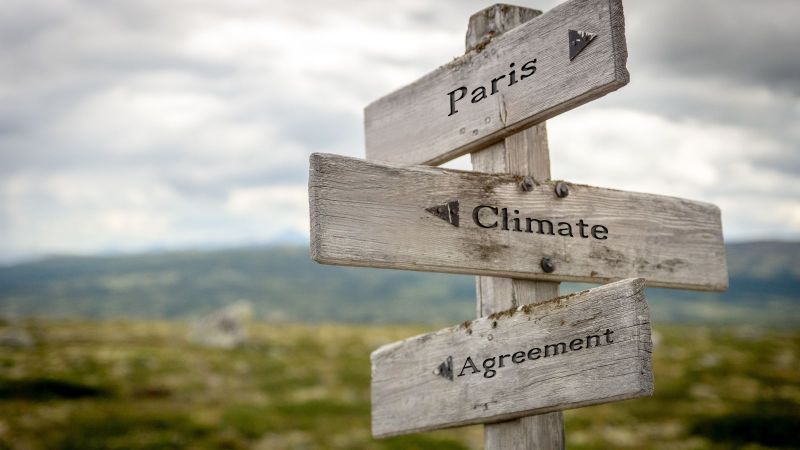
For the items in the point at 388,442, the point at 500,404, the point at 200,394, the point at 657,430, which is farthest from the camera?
the point at 200,394

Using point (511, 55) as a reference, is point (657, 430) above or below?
below

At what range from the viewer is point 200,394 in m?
24.8

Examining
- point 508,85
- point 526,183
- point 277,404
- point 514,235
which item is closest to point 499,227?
point 514,235

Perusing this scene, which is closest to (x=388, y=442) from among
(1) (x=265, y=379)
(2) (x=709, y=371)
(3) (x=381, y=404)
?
(1) (x=265, y=379)

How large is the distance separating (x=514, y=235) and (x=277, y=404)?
21424 millimetres

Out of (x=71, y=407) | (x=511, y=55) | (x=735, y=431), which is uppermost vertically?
(x=511, y=55)

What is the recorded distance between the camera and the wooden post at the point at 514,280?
3.39 m

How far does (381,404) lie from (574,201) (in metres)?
1.66

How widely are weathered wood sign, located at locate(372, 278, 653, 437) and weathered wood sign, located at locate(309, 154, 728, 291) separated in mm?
349

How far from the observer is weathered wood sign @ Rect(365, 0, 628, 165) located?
3.02 meters

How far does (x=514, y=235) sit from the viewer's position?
3258 millimetres

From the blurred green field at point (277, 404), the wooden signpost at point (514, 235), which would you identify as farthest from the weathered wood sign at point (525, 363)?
the blurred green field at point (277, 404)

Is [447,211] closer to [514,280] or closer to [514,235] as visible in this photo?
[514,235]

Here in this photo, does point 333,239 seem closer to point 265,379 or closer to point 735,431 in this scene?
point 735,431
